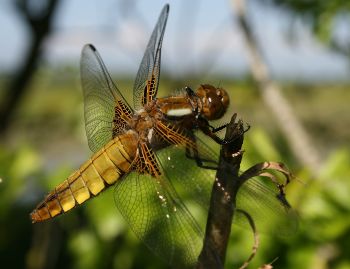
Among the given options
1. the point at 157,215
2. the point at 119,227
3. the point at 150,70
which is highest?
the point at 150,70

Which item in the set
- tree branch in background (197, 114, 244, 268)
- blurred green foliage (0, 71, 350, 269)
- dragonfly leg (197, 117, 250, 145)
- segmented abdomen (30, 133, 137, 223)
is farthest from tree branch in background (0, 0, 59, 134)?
tree branch in background (197, 114, 244, 268)

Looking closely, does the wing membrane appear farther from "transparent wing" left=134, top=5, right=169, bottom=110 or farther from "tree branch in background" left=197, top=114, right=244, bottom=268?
"tree branch in background" left=197, top=114, right=244, bottom=268

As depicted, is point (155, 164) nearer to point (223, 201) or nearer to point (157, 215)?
point (157, 215)

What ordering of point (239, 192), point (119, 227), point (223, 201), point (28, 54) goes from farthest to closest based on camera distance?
point (28, 54)
point (119, 227)
point (239, 192)
point (223, 201)

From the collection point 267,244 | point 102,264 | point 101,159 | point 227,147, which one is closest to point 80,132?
point 102,264

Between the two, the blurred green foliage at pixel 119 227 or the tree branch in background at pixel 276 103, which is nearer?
the blurred green foliage at pixel 119 227

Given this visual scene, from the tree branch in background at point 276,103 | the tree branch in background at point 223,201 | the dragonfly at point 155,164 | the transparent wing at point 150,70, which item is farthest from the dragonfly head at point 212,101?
the tree branch in background at point 276,103

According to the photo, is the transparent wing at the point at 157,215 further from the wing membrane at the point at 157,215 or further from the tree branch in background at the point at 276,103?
the tree branch in background at the point at 276,103

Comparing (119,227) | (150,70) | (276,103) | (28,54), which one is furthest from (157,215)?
(28,54)
